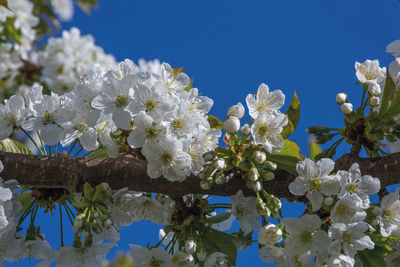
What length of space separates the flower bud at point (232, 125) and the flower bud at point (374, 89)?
1.85 ft

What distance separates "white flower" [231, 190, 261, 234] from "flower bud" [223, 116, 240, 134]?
25 cm

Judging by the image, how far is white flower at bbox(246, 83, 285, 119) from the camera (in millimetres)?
1891

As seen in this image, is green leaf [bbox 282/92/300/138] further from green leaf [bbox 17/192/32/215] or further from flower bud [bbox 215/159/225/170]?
green leaf [bbox 17/192/32/215]

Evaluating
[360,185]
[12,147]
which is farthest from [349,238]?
[12,147]

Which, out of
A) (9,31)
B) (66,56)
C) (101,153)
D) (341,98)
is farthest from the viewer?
(66,56)

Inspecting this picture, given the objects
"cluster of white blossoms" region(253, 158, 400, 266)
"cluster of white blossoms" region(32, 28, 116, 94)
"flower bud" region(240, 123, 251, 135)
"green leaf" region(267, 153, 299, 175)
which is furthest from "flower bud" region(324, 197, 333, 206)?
"cluster of white blossoms" region(32, 28, 116, 94)

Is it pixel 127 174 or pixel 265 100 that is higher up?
pixel 265 100

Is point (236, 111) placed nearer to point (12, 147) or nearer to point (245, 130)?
point (245, 130)

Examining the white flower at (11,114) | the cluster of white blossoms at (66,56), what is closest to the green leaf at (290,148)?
the white flower at (11,114)

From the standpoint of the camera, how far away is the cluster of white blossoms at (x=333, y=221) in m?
1.60

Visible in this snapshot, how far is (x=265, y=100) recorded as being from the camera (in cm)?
191

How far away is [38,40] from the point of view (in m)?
6.23

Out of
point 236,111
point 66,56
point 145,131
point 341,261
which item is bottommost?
point 341,261

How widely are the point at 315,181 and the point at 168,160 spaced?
1.84ft
